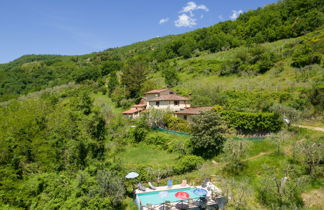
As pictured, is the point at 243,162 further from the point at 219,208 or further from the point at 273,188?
the point at 219,208

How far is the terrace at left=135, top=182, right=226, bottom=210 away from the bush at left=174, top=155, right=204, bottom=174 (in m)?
4.00

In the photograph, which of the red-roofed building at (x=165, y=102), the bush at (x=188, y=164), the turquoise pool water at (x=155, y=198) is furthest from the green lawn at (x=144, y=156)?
the red-roofed building at (x=165, y=102)

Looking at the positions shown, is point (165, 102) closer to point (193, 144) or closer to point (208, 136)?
point (193, 144)

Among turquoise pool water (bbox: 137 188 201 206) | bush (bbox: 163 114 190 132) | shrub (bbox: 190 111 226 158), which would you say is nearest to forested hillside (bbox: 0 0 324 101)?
bush (bbox: 163 114 190 132)

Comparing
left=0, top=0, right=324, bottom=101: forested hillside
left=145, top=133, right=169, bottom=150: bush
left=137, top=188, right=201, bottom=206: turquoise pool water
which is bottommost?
left=137, top=188, right=201, bottom=206: turquoise pool water

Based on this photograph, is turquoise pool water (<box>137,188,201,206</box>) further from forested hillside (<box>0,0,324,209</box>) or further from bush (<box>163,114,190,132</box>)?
bush (<box>163,114,190,132</box>)

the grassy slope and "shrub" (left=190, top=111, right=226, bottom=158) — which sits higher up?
"shrub" (left=190, top=111, right=226, bottom=158)

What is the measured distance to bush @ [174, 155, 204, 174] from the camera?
24.5 metres

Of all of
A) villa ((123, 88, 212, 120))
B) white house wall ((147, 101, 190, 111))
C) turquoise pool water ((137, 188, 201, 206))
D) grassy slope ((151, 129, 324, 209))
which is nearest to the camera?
turquoise pool water ((137, 188, 201, 206))

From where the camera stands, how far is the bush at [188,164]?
24.5 meters

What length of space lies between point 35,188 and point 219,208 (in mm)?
16135

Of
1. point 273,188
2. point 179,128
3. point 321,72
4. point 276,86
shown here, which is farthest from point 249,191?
point 321,72

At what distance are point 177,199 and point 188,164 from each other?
23.5ft

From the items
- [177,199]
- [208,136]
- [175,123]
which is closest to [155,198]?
[177,199]
